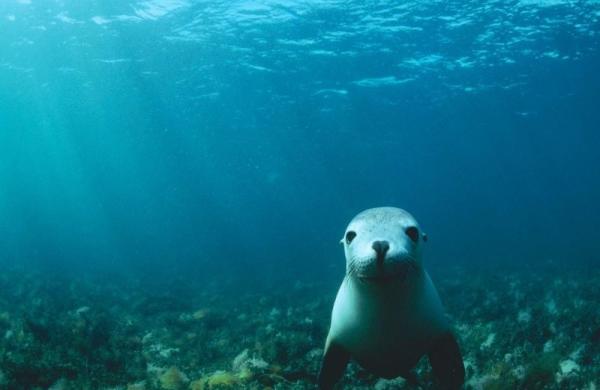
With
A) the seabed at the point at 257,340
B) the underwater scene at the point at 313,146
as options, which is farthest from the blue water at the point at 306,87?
the seabed at the point at 257,340

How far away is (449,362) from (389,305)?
35.9 inches

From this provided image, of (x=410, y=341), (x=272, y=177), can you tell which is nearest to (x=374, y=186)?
(x=272, y=177)

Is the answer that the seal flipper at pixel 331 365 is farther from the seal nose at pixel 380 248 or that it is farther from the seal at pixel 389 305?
the seal nose at pixel 380 248

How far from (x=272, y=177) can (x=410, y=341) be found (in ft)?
221

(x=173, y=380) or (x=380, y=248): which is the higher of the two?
(x=380, y=248)

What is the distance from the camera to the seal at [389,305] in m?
2.28

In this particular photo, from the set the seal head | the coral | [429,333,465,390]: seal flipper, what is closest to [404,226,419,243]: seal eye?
the seal head

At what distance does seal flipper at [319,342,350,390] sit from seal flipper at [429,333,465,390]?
613 mm

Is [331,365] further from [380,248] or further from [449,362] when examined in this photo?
[380,248]

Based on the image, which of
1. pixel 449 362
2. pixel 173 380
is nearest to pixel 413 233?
pixel 449 362

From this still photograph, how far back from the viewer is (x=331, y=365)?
3240mm

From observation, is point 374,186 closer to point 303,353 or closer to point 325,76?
point 325,76

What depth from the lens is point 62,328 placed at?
764cm

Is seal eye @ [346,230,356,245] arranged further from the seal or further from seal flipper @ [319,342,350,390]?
seal flipper @ [319,342,350,390]
